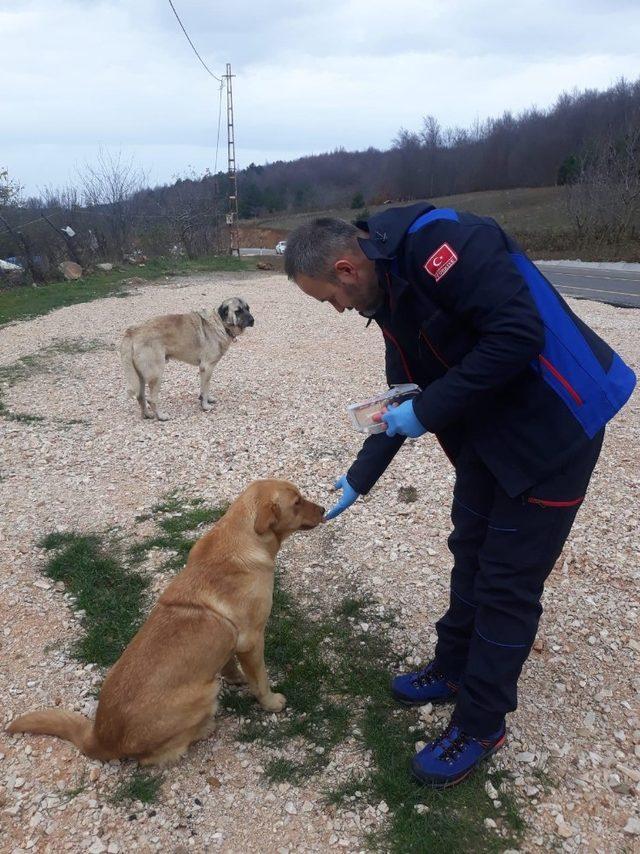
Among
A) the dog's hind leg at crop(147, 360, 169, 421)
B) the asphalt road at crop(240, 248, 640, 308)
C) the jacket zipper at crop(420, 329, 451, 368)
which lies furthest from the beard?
the asphalt road at crop(240, 248, 640, 308)

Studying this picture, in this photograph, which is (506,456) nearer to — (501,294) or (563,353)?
(563,353)

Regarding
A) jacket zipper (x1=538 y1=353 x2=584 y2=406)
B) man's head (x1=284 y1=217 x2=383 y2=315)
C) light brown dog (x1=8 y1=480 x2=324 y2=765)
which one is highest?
man's head (x1=284 y1=217 x2=383 y2=315)

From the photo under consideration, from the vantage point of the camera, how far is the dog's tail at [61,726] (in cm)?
297

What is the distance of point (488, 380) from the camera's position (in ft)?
7.22

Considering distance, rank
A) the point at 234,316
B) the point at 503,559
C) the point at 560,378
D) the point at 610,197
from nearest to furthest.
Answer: the point at 560,378, the point at 503,559, the point at 234,316, the point at 610,197

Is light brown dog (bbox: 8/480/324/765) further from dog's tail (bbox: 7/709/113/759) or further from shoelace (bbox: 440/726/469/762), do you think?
shoelace (bbox: 440/726/469/762)

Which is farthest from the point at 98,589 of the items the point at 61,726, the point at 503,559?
the point at 503,559

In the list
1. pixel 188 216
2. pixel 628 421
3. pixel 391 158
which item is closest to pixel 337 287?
pixel 628 421

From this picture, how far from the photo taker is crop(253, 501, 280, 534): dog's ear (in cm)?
319

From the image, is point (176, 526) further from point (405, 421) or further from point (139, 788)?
point (405, 421)

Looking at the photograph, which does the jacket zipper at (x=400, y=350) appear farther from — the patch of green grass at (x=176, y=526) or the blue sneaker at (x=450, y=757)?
the patch of green grass at (x=176, y=526)

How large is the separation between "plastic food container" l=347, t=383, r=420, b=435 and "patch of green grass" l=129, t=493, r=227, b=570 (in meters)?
2.49

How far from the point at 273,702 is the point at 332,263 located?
2444mm

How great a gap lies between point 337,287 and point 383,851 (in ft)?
8.15
